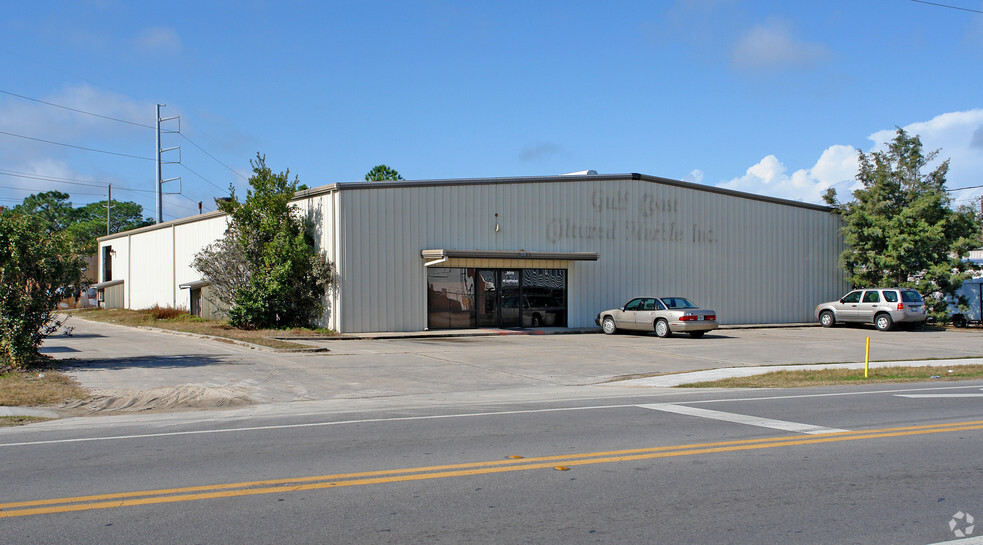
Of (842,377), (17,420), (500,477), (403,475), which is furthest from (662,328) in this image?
(403,475)

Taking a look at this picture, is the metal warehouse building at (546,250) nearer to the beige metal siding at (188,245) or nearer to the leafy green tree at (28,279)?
the beige metal siding at (188,245)

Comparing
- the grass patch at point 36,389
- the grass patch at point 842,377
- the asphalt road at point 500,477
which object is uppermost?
the grass patch at point 36,389

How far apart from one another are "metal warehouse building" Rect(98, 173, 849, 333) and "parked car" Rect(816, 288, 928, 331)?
3.73 meters

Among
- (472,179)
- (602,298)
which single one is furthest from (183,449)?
(602,298)

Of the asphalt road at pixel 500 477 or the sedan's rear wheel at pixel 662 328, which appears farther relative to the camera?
the sedan's rear wheel at pixel 662 328

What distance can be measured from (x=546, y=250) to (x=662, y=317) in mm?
5753

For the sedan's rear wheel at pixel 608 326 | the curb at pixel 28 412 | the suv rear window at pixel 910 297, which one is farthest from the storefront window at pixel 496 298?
the curb at pixel 28 412

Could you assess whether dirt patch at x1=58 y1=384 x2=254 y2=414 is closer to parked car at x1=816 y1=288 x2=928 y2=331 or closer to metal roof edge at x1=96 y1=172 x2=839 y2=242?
metal roof edge at x1=96 y1=172 x2=839 y2=242

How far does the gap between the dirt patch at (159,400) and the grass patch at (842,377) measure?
8.17 meters

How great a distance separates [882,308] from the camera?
3116 centimetres

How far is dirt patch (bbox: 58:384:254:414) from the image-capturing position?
37.9ft

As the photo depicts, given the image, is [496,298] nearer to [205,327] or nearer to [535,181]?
[535,181]

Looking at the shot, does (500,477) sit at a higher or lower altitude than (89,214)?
lower

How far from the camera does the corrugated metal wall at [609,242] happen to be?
89.1ft
